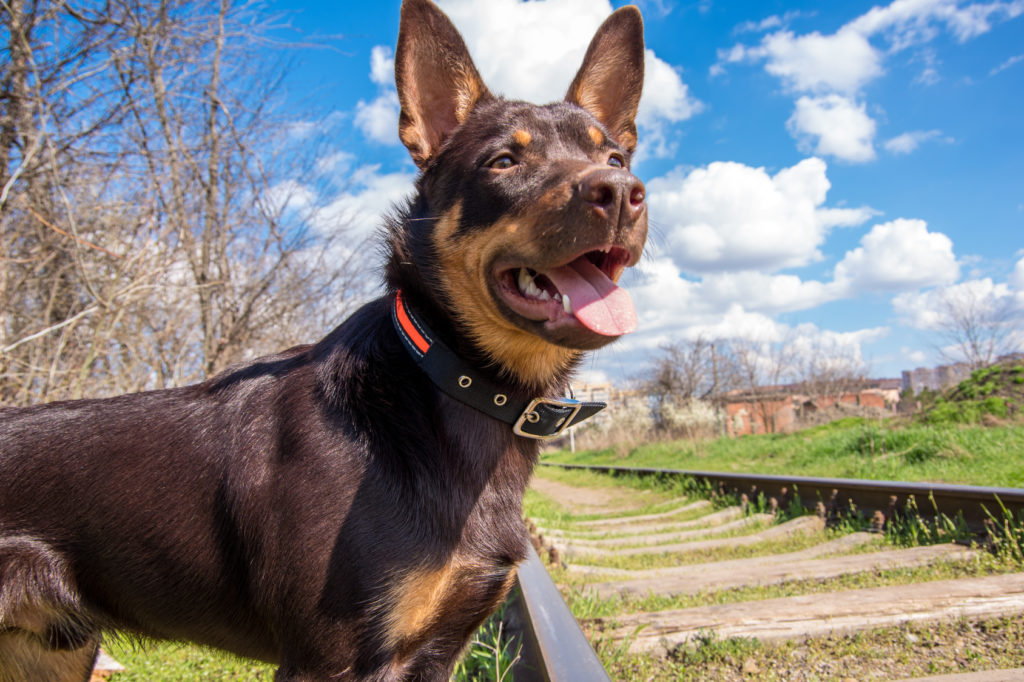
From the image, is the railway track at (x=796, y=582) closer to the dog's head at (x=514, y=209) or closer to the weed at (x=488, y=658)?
the weed at (x=488, y=658)

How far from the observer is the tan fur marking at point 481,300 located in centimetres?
218

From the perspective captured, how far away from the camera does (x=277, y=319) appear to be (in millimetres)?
8250

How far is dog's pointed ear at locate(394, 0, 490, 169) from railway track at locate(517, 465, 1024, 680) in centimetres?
235

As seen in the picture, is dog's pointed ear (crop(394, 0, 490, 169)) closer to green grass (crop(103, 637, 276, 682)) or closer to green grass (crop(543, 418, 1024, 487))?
green grass (crop(103, 637, 276, 682))

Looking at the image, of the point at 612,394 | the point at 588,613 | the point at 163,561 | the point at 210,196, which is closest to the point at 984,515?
the point at 588,613

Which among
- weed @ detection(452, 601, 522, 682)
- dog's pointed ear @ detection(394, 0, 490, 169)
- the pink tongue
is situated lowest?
weed @ detection(452, 601, 522, 682)

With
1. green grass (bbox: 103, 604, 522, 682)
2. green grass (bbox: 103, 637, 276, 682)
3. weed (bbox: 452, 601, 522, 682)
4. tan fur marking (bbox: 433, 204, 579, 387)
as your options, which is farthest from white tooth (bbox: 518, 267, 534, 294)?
green grass (bbox: 103, 637, 276, 682)

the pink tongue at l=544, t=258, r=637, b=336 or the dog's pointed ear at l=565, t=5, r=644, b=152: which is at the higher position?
the dog's pointed ear at l=565, t=5, r=644, b=152

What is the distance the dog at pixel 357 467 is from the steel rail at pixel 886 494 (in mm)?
3703

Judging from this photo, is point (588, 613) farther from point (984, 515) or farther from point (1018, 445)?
point (1018, 445)

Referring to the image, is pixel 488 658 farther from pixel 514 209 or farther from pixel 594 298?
pixel 514 209

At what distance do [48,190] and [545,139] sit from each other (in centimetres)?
502

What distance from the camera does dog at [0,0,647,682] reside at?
188 centimetres

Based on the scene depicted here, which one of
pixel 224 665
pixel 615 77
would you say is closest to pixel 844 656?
pixel 615 77
